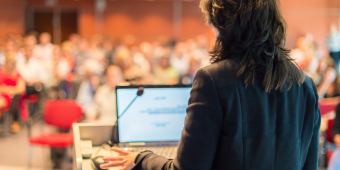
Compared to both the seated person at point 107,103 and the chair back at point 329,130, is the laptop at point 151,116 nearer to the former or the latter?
the seated person at point 107,103

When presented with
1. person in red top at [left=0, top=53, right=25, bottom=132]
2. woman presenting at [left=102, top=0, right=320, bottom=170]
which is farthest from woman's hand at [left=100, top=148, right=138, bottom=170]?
person in red top at [left=0, top=53, right=25, bottom=132]

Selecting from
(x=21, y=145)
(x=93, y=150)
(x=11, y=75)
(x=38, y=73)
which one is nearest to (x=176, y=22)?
(x=38, y=73)

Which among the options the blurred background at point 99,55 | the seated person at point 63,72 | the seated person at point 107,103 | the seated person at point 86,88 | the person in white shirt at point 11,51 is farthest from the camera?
the person in white shirt at point 11,51

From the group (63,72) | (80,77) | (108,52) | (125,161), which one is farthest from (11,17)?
(125,161)

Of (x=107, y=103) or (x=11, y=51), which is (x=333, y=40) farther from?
(x=11, y=51)

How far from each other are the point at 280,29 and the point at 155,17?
412 inches

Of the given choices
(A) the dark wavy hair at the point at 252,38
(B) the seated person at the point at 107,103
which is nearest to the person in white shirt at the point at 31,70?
(B) the seated person at the point at 107,103

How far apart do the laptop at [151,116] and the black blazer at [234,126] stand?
0.61 metres

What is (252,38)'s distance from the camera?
0.90 meters

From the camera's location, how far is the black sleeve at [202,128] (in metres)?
0.85

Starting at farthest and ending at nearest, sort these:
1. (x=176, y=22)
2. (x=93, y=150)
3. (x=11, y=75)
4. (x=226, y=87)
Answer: (x=176, y=22) < (x=11, y=75) < (x=93, y=150) < (x=226, y=87)

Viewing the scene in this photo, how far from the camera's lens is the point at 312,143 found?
105cm

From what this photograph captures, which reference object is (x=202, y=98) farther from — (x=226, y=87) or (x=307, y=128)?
(x=307, y=128)

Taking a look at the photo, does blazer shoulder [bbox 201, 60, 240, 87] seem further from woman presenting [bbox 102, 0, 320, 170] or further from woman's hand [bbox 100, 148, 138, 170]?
woman's hand [bbox 100, 148, 138, 170]
